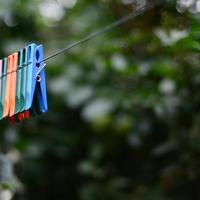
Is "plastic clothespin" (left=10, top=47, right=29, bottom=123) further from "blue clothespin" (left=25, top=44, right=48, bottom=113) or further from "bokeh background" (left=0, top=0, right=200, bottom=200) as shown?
"bokeh background" (left=0, top=0, right=200, bottom=200)

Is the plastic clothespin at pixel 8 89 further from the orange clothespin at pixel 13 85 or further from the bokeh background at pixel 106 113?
the bokeh background at pixel 106 113

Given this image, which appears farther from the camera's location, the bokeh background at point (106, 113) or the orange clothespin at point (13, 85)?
the bokeh background at point (106, 113)

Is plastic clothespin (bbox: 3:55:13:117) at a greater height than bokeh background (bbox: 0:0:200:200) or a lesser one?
lesser

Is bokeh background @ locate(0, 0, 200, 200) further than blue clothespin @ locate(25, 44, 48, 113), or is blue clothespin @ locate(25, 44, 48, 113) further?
bokeh background @ locate(0, 0, 200, 200)

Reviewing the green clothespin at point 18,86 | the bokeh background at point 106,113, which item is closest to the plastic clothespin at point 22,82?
the green clothespin at point 18,86

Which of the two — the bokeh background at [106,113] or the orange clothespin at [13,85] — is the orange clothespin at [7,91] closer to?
the orange clothespin at [13,85]

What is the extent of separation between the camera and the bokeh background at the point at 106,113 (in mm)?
1896

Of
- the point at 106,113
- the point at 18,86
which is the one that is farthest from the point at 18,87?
the point at 106,113

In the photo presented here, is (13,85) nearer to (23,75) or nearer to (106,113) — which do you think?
(23,75)

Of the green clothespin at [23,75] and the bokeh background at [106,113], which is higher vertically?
the bokeh background at [106,113]

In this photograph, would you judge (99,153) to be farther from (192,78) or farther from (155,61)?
(192,78)

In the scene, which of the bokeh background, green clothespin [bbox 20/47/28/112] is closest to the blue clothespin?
green clothespin [bbox 20/47/28/112]

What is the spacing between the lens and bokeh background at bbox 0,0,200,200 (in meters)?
1.90

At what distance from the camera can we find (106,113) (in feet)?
7.13
